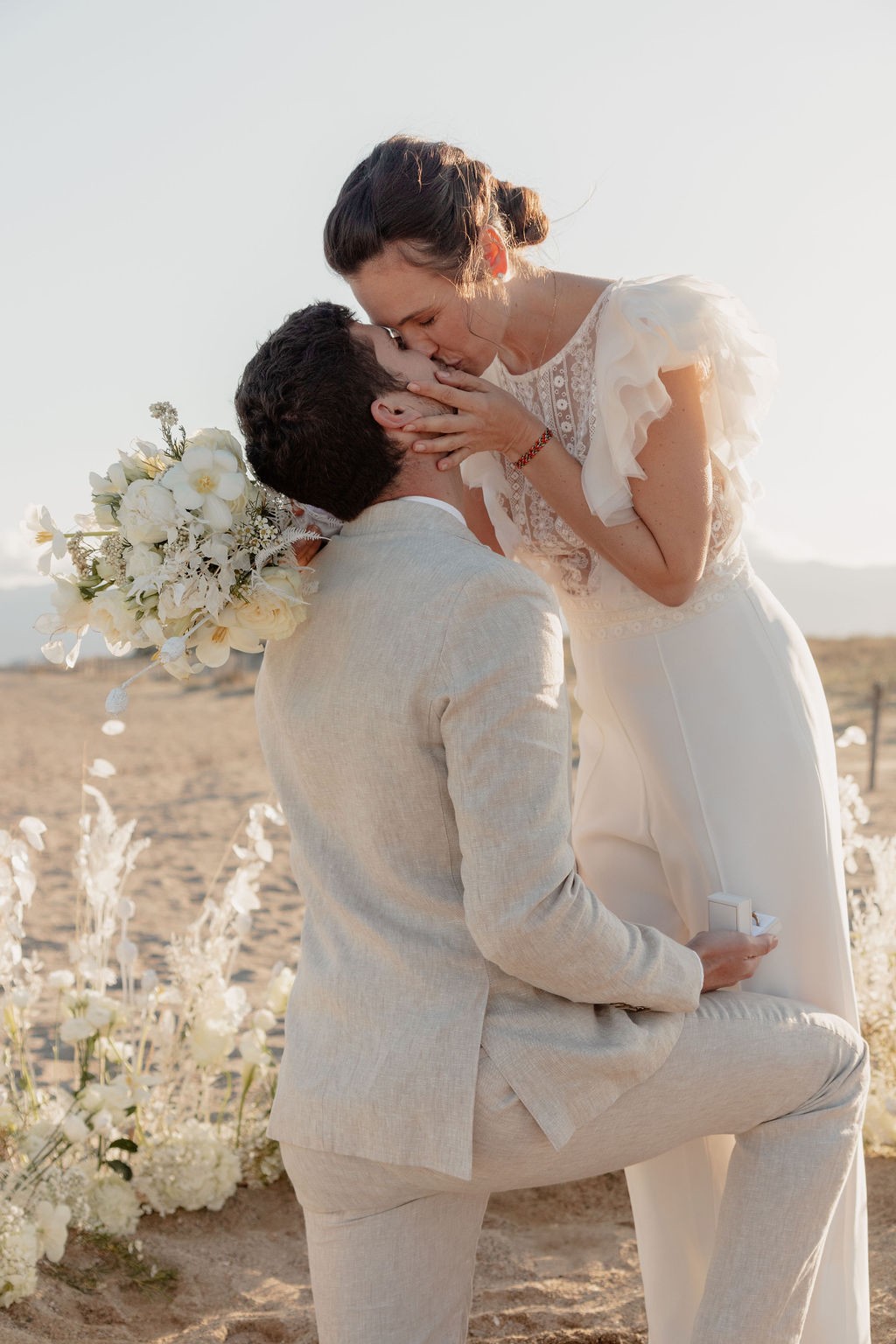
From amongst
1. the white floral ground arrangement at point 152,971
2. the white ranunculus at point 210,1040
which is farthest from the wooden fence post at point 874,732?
the white ranunculus at point 210,1040

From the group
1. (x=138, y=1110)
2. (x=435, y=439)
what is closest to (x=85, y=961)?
(x=138, y=1110)

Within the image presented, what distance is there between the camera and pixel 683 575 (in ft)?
8.17

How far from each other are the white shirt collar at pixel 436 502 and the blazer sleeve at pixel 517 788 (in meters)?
0.22

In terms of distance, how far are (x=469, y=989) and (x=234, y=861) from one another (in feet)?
28.1

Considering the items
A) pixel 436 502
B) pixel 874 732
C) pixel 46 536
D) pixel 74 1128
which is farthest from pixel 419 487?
pixel 874 732

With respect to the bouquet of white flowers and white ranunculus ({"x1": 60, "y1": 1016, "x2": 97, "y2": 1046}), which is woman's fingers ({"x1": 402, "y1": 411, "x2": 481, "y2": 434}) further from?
white ranunculus ({"x1": 60, "y1": 1016, "x2": 97, "y2": 1046})

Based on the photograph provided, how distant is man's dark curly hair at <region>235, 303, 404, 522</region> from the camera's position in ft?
6.59

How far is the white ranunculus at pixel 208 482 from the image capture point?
201 centimetres

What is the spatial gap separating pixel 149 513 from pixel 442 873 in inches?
29.6

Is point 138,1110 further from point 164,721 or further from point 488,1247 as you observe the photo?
point 164,721

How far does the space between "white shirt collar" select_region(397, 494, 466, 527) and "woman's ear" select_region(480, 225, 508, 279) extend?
678mm

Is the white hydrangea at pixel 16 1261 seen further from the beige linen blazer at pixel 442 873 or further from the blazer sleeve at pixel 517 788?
the blazer sleeve at pixel 517 788

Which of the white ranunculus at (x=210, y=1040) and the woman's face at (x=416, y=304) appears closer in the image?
the woman's face at (x=416, y=304)

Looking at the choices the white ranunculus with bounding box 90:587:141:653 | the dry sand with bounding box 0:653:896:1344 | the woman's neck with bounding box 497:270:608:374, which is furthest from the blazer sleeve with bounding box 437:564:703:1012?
the dry sand with bounding box 0:653:896:1344
